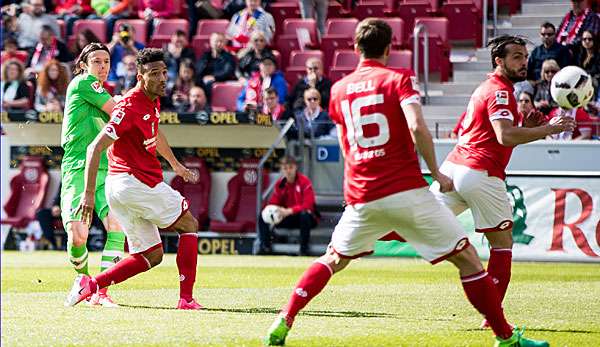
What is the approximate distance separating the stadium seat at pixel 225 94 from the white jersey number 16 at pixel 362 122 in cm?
1391

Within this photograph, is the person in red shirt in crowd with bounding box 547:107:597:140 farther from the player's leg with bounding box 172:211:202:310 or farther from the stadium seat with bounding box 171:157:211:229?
the player's leg with bounding box 172:211:202:310

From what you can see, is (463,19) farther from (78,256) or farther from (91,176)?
(91,176)

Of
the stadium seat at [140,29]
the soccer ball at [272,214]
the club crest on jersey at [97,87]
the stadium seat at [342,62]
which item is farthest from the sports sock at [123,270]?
the stadium seat at [140,29]

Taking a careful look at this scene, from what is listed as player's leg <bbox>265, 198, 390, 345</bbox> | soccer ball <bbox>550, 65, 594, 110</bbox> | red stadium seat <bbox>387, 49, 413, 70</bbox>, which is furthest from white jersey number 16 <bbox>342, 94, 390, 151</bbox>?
red stadium seat <bbox>387, 49, 413, 70</bbox>

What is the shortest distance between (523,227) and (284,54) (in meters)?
7.40

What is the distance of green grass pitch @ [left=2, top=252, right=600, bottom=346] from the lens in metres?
8.52

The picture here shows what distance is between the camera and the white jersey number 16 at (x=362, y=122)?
26.3ft

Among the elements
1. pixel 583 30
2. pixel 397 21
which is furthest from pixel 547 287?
pixel 397 21

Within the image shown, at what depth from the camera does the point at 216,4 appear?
25.0 meters

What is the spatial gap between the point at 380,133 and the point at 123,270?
3.29m

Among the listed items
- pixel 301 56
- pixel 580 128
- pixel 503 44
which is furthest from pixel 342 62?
pixel 503 44

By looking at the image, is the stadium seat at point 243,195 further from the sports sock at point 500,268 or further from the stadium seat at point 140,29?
the sports sock at point 500,268

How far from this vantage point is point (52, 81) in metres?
22.2

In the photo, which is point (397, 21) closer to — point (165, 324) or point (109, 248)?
point (109, 248)
